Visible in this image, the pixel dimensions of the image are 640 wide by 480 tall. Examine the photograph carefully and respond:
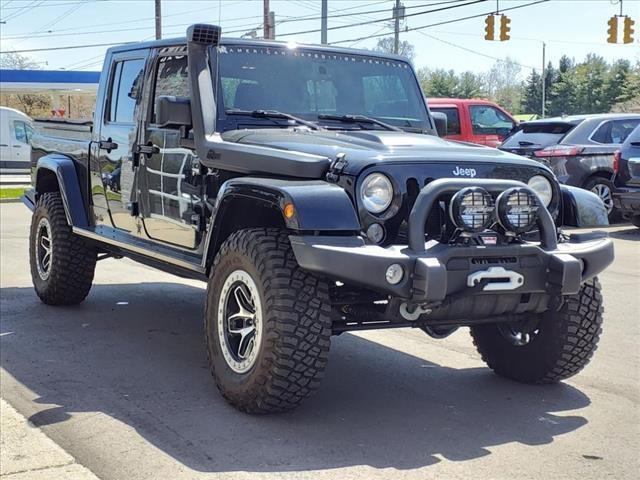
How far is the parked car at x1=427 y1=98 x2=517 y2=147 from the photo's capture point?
16828 millimetres

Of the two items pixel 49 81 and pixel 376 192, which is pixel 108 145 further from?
pixel 49 81

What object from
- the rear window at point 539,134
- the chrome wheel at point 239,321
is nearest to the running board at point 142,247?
the chrome wheel at point 239,321

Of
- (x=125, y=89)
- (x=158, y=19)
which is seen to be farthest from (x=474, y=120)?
(x=158, y=19)

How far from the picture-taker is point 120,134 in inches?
259

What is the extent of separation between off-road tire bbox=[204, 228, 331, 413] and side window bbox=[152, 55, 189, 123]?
157cm

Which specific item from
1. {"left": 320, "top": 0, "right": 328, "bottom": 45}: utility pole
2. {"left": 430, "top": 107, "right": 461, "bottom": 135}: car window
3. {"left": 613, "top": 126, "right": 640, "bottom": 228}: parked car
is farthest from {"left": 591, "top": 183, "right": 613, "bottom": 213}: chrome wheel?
{"left": 320, "top": 0, "right": 328, "bottom": 45}: utility pole

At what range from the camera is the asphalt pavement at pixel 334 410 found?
4055 mm

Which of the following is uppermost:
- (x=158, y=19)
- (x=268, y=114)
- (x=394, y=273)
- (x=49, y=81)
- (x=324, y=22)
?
(x=158, y=19)

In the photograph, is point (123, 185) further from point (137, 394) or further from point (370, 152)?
point (370, 152)

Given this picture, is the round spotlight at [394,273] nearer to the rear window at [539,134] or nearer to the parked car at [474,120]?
the rear window at [539,134]

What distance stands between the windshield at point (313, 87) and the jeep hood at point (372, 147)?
0.96ft

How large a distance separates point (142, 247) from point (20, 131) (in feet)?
80.9

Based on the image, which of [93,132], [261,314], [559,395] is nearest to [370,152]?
[261,314]

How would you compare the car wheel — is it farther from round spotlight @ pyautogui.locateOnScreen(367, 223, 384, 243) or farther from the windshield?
round spotlight @ pyautogui.locateOnScreen(367, 223, 384, 243)
